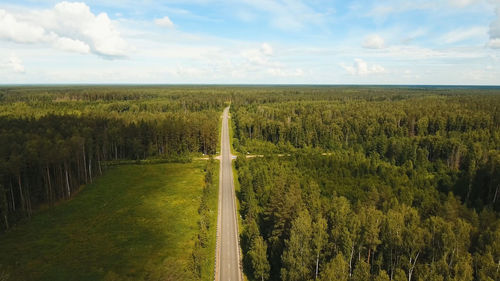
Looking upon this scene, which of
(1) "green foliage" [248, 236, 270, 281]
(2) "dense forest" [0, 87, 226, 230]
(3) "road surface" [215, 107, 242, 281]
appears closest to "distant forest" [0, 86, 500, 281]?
(1) "green foliage" [248, 236, 270, 281]

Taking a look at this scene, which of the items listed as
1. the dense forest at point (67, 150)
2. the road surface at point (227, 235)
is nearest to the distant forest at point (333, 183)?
the dense forest at point (67, 150)

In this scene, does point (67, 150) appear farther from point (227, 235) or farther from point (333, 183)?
point (333, 183)

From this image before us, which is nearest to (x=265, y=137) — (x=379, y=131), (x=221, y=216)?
(x=379, y=131)

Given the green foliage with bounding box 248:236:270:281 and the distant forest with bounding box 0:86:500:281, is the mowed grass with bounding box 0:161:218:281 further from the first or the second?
the green foliage with bounding box 248:236:270:281

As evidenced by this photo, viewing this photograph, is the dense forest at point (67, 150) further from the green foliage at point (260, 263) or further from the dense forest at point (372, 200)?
the green foliage at point (260, 263)

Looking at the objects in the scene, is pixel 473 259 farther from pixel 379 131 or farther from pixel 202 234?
pixel 379 131
